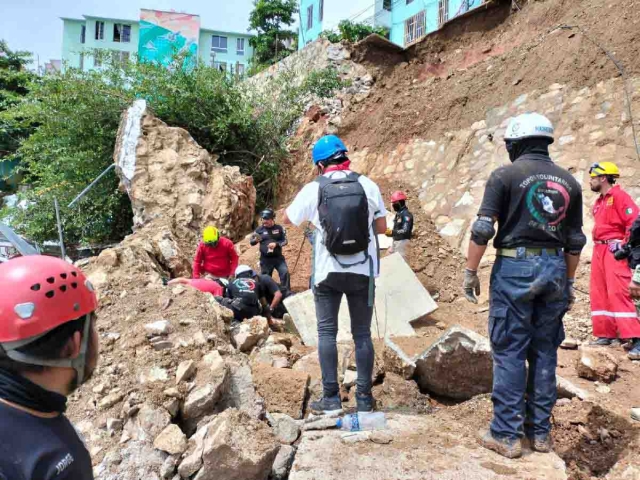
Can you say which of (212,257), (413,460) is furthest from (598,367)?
(212,257)

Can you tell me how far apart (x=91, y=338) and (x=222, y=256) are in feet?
18.0

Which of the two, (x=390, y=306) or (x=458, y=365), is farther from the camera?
(x=390, y=306)

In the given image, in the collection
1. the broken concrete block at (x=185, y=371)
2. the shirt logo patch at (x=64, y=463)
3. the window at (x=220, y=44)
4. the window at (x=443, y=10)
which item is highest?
the window at (x=220, y=44)

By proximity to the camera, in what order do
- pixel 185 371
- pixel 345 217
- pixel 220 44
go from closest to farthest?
pixel 345 217, pixel 185 371, pixel 220 44

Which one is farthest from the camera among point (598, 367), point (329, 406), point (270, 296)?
point (270, 296)

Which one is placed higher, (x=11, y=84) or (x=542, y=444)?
(x=11, y=84)

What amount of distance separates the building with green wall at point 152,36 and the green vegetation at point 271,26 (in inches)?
302

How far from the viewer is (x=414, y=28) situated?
935 inches

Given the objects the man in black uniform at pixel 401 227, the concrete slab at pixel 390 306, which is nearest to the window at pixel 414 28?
the man in black uniform at pixel 401 227

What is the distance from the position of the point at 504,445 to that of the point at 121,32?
45.4 meters

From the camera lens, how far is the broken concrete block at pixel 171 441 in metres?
2.66

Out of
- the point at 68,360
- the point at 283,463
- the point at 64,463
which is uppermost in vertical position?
the point at 68,360

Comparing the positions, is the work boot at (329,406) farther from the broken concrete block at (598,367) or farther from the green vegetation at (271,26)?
the green vegetation at (271,26)

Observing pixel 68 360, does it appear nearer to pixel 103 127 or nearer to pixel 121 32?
pixel 103 127
